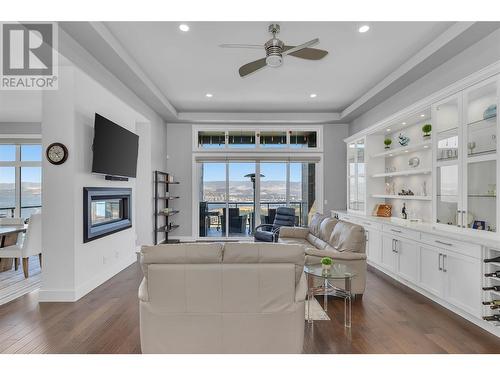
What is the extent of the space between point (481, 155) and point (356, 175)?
122 inches

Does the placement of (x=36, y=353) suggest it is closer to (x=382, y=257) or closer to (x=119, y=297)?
(x=119, y=297)

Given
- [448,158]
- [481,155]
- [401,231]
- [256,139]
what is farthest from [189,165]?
[481,155]

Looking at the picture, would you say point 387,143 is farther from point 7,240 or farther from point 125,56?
point 7,240

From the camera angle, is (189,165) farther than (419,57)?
Yes

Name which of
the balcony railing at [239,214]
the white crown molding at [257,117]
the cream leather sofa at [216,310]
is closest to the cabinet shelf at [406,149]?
the white crown molding at [257,117]

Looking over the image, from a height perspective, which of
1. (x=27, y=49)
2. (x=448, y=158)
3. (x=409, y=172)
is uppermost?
(x=27, y=49)

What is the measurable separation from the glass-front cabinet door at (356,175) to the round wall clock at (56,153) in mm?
5072

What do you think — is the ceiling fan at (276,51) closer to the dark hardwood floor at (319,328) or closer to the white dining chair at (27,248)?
the dark hardwood floor at (319,328)

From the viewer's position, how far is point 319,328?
2.71m

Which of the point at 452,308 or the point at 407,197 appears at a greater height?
the point at 407,197

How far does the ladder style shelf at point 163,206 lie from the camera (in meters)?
6.07

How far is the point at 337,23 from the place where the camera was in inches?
124

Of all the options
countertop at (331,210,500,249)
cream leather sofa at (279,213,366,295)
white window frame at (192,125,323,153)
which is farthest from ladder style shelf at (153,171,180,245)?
countertop at (331,210,500,249)
